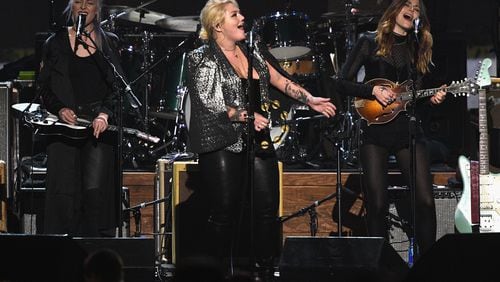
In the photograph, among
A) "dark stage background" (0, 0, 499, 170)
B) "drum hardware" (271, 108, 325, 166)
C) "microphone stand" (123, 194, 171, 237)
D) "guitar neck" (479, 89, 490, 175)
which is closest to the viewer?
"guitar neck" (479, 89, 490, 175)

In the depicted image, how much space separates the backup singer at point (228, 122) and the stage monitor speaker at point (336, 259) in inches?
17.1

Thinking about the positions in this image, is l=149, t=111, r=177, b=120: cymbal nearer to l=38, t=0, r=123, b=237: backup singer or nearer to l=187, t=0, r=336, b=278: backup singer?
l=38, t=0, r=123, b=237: backup singer

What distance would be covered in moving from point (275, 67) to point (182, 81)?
3.99 meters

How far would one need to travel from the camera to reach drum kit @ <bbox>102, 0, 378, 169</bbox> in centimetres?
1141

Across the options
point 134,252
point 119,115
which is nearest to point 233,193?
point 134,252

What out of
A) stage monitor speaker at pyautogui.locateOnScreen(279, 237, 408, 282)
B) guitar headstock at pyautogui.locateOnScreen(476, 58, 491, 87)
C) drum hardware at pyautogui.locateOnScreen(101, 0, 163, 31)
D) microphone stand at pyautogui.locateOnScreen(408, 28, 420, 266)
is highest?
drum hardware at pyautogui.locateOnScreen(101, 0, 163, 31)

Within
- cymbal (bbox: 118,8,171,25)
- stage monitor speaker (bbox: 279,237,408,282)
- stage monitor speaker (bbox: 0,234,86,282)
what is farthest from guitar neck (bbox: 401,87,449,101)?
cymbal (bbox: 118,8,171,25)

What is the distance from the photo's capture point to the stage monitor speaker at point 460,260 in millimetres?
5938

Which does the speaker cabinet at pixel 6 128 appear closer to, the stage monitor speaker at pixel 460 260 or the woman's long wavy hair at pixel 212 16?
the woman's long wavy hair at pixel 212 16

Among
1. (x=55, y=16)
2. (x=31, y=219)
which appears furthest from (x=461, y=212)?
(x=55, y=16)

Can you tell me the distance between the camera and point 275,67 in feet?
25.6

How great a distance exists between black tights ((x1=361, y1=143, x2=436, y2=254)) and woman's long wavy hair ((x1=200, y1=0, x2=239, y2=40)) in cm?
153

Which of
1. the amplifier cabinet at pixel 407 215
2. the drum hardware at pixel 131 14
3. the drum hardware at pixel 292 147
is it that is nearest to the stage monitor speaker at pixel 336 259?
the amplifier cabinet at pixel 407 215

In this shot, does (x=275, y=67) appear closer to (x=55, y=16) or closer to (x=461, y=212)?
(x=461, y=212)
